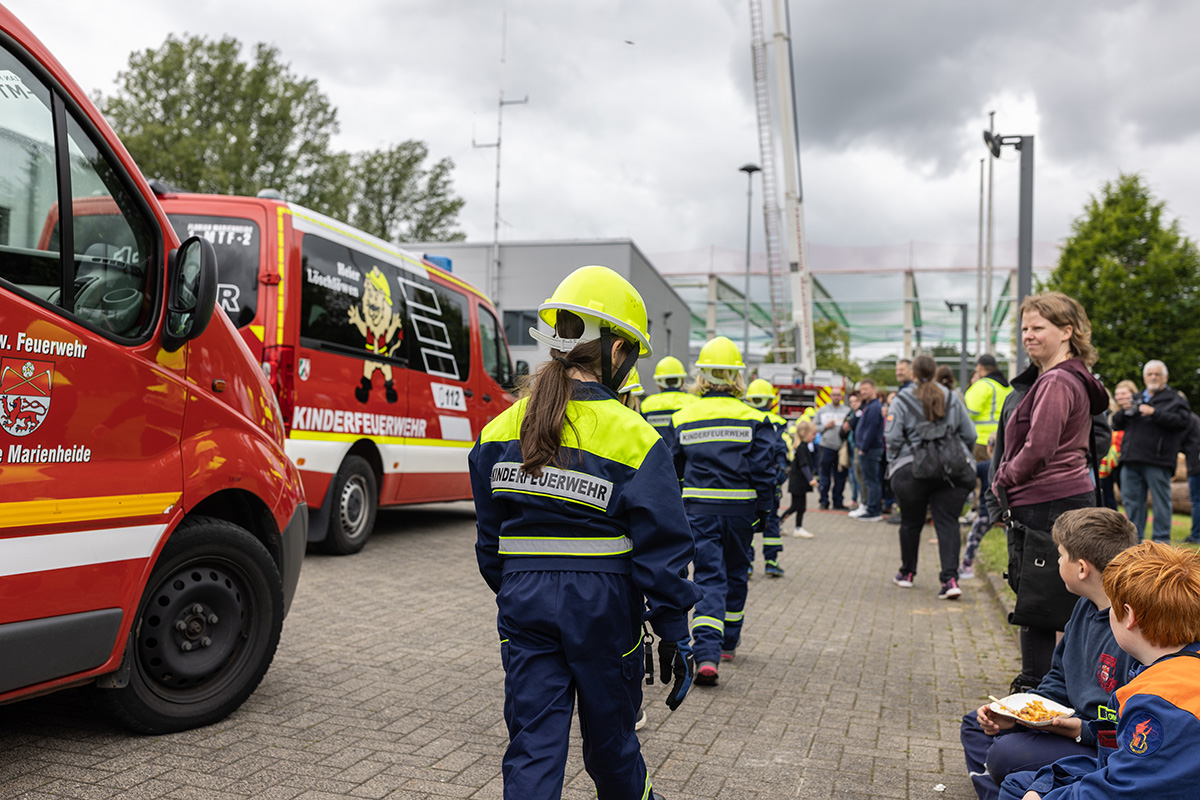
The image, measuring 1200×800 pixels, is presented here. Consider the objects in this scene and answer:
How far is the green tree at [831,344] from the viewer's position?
182 feet

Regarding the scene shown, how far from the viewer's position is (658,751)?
4.14 metres

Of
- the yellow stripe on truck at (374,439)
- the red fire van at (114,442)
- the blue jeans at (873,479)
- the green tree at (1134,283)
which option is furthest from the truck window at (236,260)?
the green tree at (1134,283)

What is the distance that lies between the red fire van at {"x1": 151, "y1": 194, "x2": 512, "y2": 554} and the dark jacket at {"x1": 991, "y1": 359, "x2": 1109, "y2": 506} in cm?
483

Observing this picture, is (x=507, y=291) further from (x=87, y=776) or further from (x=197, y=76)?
(x=87, y=776)

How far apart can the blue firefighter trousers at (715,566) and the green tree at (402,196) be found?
27623 mm

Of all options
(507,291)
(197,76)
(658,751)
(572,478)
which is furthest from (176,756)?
(507,291)

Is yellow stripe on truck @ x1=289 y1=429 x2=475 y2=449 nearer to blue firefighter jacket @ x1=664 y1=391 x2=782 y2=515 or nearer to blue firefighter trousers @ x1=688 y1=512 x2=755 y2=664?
blue firefighter jacket @ x1=664 y1=391 x2=782 y2=515

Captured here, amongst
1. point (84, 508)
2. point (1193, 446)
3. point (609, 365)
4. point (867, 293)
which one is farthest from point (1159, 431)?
point (867, 293)

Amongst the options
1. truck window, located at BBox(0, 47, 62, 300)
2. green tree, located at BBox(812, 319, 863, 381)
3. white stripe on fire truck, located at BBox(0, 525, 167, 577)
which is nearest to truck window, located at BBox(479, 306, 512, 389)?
white stripe on fire truck, located at BBox(0, 525, 167, 577)

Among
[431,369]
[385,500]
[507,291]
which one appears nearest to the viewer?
[385,500]

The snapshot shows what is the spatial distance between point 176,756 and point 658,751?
1.94m

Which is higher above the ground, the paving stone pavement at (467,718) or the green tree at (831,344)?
the green tree at (831,344)

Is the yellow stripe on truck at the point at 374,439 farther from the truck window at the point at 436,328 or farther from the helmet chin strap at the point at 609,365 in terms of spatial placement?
the helmet chin strap at the point at 609,365

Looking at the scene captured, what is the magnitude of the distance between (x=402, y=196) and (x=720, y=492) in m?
29.4
